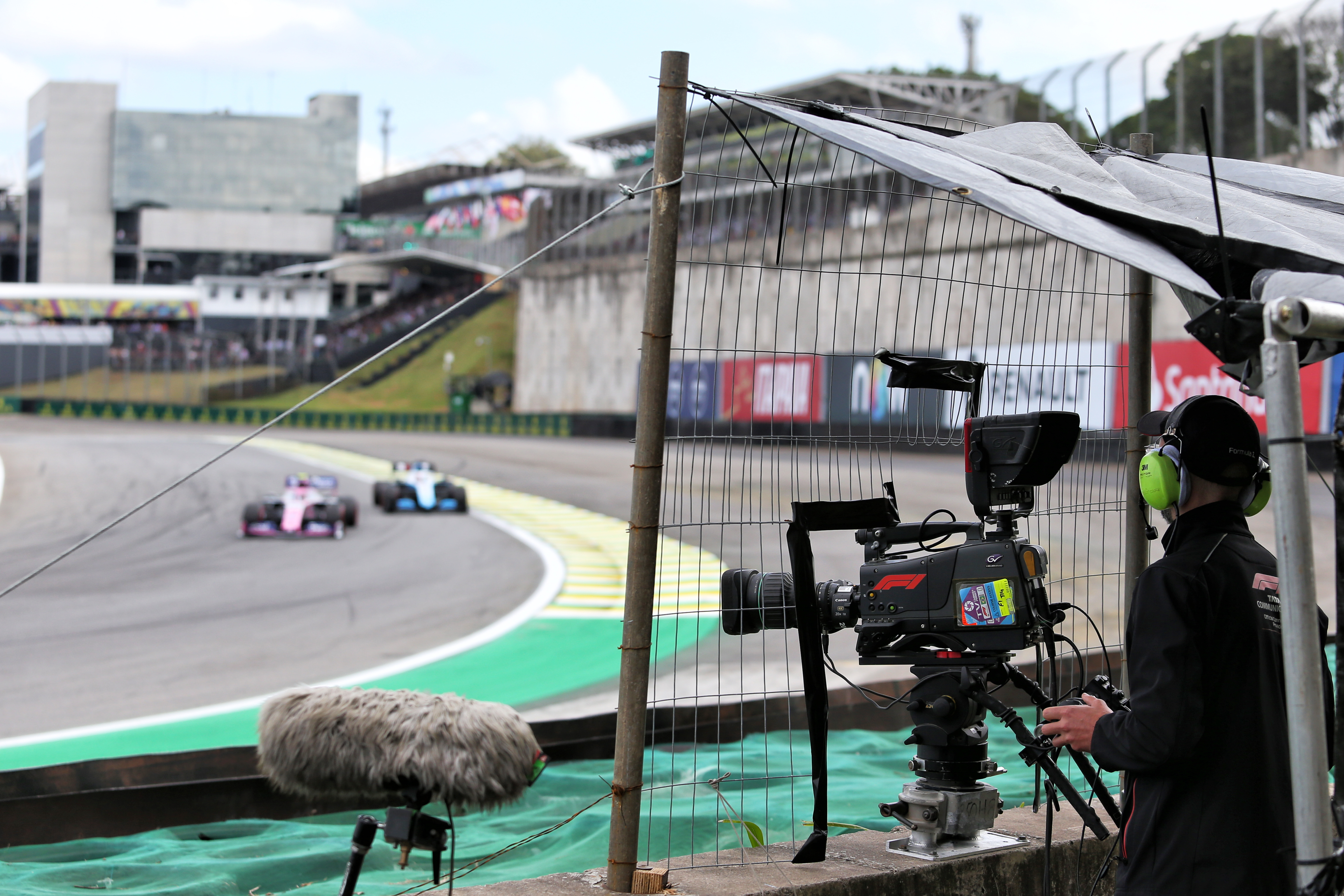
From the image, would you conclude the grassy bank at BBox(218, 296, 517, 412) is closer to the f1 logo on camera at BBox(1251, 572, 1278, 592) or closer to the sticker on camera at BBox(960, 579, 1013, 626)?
the sticker on camera at BBox(960, 579, 1013, 626)

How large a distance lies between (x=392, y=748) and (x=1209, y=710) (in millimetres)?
1757

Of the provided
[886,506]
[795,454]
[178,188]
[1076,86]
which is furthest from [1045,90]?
[178,188]

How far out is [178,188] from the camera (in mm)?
79875

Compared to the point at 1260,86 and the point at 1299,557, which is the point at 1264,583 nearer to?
the point at 1299,557

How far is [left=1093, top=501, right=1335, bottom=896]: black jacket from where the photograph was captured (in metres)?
2.26

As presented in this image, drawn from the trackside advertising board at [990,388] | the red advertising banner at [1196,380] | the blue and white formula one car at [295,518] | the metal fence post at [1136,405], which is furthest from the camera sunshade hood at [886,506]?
the red advertising banner at [1196,380]

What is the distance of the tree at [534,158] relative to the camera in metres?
86.8

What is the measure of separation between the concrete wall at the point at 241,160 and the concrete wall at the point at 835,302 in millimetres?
38252

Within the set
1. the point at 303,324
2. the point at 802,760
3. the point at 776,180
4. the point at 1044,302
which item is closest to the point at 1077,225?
the point at 776,180

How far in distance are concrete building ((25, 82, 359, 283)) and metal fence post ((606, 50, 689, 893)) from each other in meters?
79.8

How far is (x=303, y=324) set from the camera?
227 ft

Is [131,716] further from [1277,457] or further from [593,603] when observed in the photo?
[1277,457]

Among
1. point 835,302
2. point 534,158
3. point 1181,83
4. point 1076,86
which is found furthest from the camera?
point 534,158

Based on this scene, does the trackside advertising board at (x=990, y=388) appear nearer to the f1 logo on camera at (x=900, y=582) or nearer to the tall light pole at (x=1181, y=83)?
the f1 logo on camera at (x=900, y=582)
